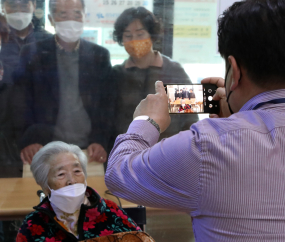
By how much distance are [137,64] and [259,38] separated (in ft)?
4.72

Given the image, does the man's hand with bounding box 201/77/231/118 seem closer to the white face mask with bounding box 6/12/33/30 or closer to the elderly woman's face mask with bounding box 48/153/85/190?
the elderly woman's face mask with bounding box 48/153/85/190

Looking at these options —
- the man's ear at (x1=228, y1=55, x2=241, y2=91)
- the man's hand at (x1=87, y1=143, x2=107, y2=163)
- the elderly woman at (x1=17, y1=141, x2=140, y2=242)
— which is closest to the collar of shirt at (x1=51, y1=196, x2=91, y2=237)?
the elderly woman at (x1=17, y1=141, x2=140, y2=242)

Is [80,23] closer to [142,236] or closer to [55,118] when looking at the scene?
[55,118]

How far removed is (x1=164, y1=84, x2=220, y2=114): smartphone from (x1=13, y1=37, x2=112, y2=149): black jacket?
35.8 inches

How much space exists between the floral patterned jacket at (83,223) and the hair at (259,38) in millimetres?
1211

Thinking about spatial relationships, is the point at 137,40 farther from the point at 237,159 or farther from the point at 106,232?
the point at 237,159

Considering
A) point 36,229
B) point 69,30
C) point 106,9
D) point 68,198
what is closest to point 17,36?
point 69,30

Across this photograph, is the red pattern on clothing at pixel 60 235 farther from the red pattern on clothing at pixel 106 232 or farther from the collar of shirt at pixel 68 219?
the red pattern on clothing at pixel 106 232

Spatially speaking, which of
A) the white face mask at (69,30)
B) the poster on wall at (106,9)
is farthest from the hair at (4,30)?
the poster on wall at (106,9)

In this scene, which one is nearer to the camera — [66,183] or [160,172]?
[160,172]

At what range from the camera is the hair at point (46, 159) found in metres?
1.72

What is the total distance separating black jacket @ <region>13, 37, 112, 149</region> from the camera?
1.97m

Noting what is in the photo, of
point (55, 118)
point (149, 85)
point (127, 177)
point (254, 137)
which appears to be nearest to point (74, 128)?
point (55, 118)

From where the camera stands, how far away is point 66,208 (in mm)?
1633
